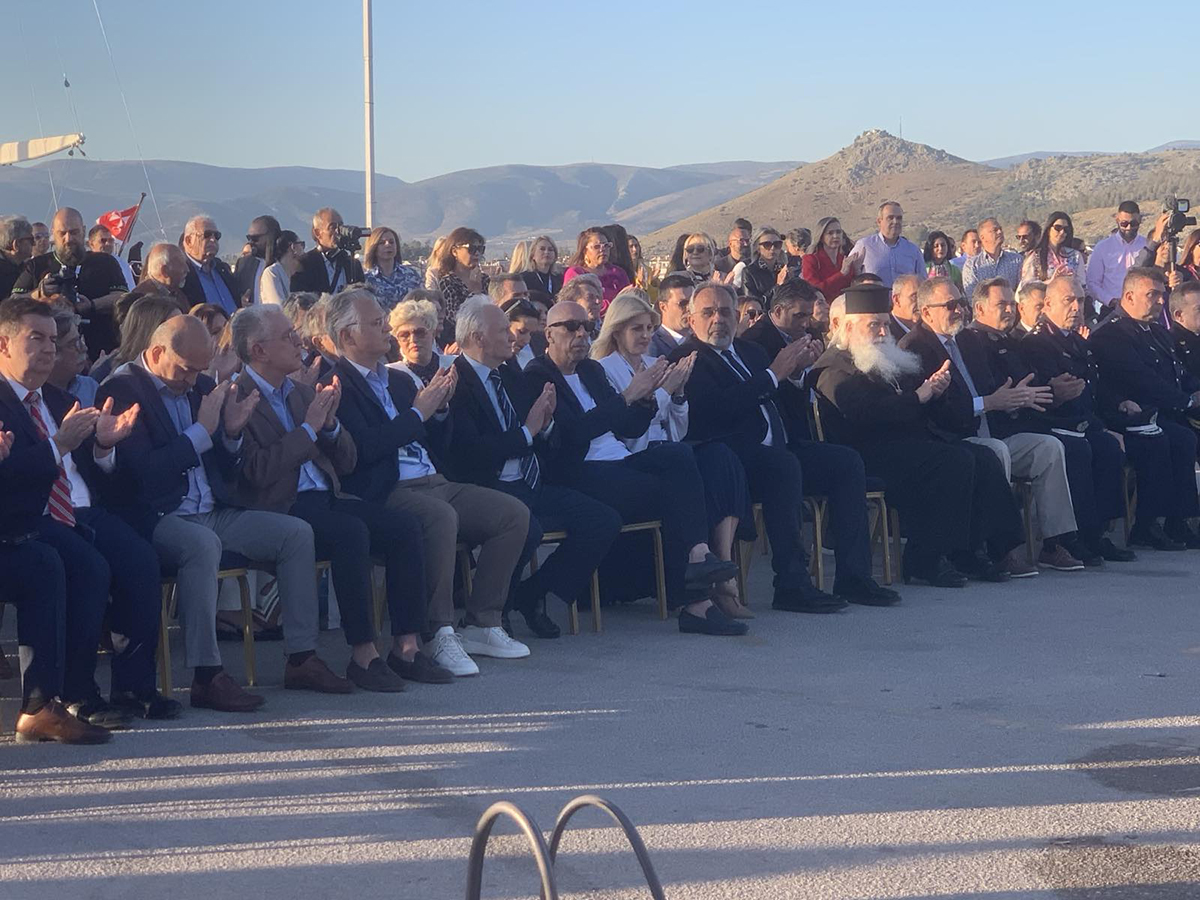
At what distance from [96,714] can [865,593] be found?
4.17 metres

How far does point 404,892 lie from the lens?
4.42 meters

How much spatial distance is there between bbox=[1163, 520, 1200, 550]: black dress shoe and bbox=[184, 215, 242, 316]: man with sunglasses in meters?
6.30

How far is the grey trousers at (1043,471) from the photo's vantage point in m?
9.66

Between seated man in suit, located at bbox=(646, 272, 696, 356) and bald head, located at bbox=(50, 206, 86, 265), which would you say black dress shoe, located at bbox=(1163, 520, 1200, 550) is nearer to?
seated man in suit, located at bbox=(646, 272, 696, 356)

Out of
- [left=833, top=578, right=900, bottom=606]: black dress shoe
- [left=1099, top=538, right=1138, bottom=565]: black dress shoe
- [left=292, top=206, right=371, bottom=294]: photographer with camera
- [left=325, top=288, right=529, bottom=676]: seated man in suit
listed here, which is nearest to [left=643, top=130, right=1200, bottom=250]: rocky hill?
[left=292, top=206, right=371, bottom=294]: photographer with camera

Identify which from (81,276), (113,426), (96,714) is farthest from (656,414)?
(81,276)

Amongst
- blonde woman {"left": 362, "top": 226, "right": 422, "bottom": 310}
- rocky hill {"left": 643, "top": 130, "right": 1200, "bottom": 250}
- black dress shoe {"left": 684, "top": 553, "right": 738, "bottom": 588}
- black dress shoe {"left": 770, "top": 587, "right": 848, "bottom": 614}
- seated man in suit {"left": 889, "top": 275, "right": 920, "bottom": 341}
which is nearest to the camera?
black dress shoe {"left": 684, "top": 553, "right": 738, "bottom": 588}

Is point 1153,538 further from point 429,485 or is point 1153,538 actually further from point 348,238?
point 348,238

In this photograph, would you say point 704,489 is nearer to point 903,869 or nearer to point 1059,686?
point 1059,686

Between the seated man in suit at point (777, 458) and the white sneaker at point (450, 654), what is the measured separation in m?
2.10

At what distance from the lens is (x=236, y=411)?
6.66m

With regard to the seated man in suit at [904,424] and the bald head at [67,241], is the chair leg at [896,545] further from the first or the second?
the bald head at [67,241]

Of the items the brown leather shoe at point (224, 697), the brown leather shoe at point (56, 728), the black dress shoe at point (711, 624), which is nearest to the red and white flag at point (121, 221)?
the black dress shoe at point (711, 624)

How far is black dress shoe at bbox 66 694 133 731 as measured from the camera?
6.13 m
